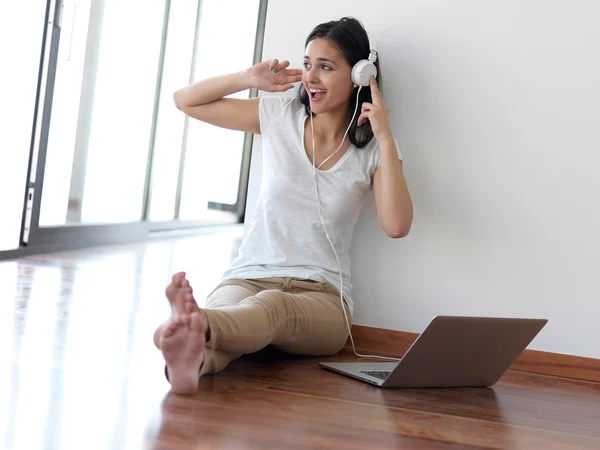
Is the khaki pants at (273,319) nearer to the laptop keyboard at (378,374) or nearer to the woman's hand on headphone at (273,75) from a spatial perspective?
the laptop keyboard at (378,374)

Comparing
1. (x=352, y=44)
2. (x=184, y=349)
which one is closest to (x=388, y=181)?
(x=352, y=44)

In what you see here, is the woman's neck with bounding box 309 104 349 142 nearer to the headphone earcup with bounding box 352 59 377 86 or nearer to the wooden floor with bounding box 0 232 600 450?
the headphone earcup with bounding box 352 59 377 86

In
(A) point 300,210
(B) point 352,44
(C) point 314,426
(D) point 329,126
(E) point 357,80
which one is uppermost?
(B) point 352,44

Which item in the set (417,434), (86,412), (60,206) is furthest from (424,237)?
(60,206)

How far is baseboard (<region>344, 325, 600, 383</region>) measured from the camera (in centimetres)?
215

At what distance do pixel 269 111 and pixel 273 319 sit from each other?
2.33 feet

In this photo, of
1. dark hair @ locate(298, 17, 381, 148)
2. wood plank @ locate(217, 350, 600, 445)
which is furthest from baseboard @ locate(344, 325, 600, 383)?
dark hair @ locate(298, 17, 381, 148)

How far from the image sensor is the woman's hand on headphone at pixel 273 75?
7.03 ft

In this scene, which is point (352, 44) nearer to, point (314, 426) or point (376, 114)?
point (376, 114)

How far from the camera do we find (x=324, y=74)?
2.07 metres

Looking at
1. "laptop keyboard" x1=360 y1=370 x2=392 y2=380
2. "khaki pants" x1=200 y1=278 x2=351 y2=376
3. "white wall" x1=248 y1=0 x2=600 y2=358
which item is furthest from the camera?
"white wall" x1=248 y1=0 x2=600 y2=358

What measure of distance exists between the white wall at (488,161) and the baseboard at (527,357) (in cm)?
3

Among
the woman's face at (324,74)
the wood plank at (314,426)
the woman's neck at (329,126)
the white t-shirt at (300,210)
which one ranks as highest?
the woman's face at (324,74)

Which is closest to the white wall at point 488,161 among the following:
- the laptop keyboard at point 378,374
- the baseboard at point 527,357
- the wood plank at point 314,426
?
the baseboard at point 527,357
